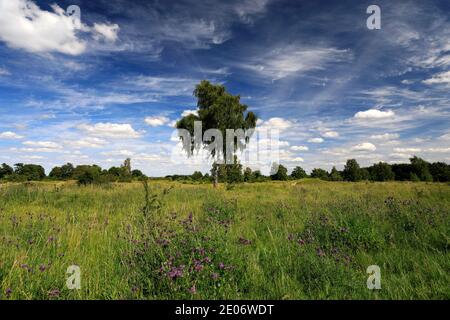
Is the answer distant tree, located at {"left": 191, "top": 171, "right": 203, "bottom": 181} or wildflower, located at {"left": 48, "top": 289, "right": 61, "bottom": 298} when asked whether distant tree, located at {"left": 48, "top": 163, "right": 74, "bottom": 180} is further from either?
wildflower, located at {"left": 48, "top": 289, "right": 61, "bottom": 298}

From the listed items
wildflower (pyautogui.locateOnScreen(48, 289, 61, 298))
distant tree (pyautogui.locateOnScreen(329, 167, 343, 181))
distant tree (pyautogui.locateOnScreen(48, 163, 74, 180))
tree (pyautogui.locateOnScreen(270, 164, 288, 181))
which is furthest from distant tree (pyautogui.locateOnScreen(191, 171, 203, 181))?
wildflower (pyautogui.locateOnScreen(48, 289, 61, 298))

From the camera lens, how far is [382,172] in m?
57.2

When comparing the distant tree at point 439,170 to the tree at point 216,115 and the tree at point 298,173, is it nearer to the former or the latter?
the tree at point 298,173

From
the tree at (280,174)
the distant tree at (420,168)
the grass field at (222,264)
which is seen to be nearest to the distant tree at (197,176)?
the tree at (280,174)

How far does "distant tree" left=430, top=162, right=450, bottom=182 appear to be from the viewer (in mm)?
49500

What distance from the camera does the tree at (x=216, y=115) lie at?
29.3 meters

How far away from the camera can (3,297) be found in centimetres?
268

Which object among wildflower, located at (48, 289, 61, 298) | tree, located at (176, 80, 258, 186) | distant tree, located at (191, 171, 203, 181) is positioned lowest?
wildflower, located at (48, 289, 61, 298)

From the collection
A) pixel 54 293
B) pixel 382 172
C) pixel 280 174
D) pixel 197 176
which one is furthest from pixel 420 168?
pixel 54 293

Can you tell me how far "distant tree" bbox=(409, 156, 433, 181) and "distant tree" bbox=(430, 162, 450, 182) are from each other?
94 cm

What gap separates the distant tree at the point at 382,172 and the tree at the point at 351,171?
10.2ft
